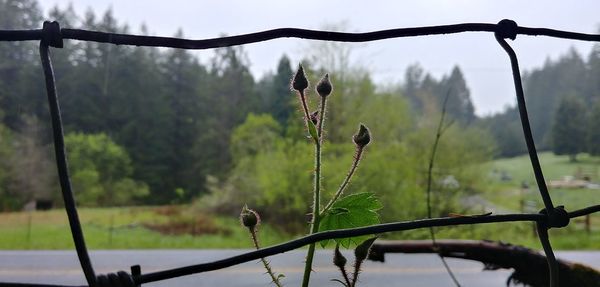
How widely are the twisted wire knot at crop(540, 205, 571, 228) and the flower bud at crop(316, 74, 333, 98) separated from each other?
0.08 metres

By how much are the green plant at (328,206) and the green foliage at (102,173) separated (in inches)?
51.6

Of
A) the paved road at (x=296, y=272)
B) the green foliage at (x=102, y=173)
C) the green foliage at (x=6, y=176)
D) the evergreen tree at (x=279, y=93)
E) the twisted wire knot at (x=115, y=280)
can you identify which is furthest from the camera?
the green foliage at (x=102, y=173)

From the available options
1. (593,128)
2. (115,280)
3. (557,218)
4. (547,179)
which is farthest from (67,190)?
(593,128)

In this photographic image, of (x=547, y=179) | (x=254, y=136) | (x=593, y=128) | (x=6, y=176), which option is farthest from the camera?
(x=254, y=136)

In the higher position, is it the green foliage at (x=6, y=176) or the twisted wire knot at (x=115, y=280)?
the green foliage at (x=6, y=176)

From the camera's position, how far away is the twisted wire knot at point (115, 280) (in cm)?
14

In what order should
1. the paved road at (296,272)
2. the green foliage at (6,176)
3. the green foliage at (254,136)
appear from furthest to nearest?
1. the green foliage at (254,136)
2. the green foliage at (6,176)
3. the paved road at (296,272)

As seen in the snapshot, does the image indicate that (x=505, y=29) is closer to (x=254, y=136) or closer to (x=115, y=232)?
(x=115, y=232)

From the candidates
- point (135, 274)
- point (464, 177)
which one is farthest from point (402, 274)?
point (464, 177)

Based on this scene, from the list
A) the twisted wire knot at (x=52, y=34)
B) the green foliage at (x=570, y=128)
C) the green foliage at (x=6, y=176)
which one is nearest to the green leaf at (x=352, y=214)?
the twisted wire knot at (x=52, y=34)

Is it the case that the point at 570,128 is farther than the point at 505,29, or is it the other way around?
the point at 570,128

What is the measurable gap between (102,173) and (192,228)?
34 cm

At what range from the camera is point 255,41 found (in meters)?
0.18

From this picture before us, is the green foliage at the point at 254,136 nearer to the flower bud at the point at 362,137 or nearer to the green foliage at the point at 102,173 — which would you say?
the green foliage at the point at 102,173
